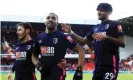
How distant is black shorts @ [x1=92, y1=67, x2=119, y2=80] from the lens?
20.7 ft

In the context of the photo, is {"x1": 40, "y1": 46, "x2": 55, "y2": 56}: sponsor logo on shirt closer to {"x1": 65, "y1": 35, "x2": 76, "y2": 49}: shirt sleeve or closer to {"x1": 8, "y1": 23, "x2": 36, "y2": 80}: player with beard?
{"x1": 65, "y1": 35, "x2": 76, "y2": 49}: shirt sleeve

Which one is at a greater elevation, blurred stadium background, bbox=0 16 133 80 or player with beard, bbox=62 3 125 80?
player with beard, bbox=62 3 125 80

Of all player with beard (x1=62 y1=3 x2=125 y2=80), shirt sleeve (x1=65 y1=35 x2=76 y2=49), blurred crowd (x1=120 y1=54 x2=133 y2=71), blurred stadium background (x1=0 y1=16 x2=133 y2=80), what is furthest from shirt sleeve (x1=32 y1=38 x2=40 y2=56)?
blurred crowd (x1=120 y1=54 x2=133 y2=71)

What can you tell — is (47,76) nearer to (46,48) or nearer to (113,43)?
(46,48)

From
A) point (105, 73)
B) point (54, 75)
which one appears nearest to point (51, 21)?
point (54, 75)

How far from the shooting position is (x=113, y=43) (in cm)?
626

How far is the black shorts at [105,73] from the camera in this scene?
631 centimetres

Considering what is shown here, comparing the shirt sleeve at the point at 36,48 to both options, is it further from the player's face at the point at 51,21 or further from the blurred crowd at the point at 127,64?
the blurred crowd at the point at 127,64

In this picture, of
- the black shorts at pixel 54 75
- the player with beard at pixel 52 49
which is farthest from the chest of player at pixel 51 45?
the black shorts at pixel 54 75

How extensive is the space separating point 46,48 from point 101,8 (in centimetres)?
122

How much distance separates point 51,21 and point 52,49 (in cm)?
49

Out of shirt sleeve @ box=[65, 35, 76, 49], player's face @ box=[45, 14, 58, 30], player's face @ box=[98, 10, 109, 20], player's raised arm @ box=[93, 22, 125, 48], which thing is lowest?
shirt sleeve @ box=[65, 35, 76, 49]

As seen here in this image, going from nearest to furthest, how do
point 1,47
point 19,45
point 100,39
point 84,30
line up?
1. point 100,39
2. point 19,45
3. point 1,47
4. point 84,30

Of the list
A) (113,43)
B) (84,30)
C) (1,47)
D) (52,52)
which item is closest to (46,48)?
(52,52)
